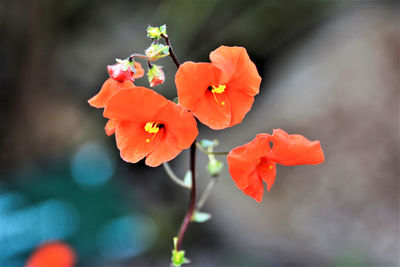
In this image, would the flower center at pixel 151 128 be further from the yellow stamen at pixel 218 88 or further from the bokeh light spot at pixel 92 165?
the bokeh light spot at pixel 92 165

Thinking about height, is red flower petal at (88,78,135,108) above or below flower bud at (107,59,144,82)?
below

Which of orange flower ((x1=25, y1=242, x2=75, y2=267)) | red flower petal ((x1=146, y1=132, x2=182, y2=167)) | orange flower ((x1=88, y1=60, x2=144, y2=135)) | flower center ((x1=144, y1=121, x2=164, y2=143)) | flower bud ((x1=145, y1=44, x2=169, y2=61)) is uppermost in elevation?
flower bud ((x1=145, y1=44, x2=169, y2=61))

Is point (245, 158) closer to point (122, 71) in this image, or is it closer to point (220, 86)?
point (220, 86)

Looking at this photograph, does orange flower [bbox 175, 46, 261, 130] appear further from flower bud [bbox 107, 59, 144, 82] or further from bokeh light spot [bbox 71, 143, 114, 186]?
bokeh light spot [bbox 71, 143, 114, 186]

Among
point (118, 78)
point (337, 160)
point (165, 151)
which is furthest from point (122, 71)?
point (337, 160)

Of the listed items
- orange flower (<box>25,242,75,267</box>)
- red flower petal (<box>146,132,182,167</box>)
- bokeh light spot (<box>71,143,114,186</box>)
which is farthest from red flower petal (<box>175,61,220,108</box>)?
bokeh light spot (<box>71,143,114,186</box>)

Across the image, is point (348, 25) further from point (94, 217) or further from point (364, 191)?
point (94, 217)

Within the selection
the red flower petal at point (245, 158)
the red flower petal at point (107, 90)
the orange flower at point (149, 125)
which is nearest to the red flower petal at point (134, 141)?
the orange flower at point (149, 125)

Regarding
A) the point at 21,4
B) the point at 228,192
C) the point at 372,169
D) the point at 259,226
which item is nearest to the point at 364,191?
the point at 372,169
